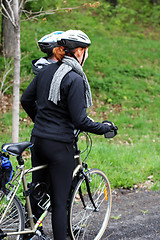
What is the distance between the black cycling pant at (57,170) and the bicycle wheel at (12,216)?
304 mm

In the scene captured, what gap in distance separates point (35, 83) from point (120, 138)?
527 cm

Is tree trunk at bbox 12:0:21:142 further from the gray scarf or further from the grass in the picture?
the gray scarf

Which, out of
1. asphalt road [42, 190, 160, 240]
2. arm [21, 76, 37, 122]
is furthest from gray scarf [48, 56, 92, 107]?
asphalt road [42, 190, 160, 240]

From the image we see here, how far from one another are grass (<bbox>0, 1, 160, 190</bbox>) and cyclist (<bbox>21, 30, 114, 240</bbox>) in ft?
8.56

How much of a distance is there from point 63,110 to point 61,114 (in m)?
0.04

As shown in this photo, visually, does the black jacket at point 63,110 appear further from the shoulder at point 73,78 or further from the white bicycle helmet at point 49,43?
the white bicycle helmet at point 49,43

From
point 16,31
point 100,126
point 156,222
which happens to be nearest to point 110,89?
point 16,31

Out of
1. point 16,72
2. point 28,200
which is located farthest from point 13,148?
point 16,72

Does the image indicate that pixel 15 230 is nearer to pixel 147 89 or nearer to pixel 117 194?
pixel 117 194

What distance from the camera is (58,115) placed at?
9.09ft

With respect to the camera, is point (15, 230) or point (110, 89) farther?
point (110, 89)

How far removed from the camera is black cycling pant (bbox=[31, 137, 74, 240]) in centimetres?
280

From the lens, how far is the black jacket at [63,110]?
2668 mm

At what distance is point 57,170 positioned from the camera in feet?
9.32
